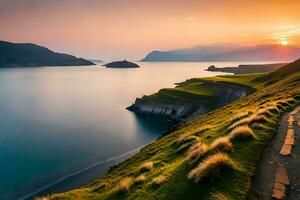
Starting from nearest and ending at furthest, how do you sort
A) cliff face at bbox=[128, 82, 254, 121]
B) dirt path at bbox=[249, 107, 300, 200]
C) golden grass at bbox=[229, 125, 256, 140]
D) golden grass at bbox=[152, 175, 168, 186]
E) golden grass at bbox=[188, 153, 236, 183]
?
dirt path at bbox=[249, 107, 300, 200] < golden grass at bbox=[188, 153, 236, 183] < golden grass at bbox=[152, 175, 168, 186] < golden grass at bbox=[229, 125, 256, 140] < cliff face at bbox=[128, 82, 254, 121]

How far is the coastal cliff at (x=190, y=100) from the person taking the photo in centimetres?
10638

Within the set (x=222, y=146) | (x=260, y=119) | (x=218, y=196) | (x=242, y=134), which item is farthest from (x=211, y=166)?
(x=260, y=119)

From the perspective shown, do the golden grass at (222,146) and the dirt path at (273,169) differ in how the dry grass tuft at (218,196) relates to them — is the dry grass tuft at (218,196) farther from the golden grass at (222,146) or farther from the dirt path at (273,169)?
the golden grass at (222,146)

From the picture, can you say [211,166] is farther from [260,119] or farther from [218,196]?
[260,119]

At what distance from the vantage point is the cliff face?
4178 inches

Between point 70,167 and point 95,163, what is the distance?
5061 millimetres

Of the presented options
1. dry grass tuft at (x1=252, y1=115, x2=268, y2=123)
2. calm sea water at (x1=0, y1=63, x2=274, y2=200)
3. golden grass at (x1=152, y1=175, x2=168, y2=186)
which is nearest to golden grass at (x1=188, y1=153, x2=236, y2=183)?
golden grass at (x1=152, y1=175, x2=168, y2=186)

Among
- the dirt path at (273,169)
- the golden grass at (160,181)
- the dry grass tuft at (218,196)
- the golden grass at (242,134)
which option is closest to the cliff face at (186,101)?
the golden grass at (242,134)

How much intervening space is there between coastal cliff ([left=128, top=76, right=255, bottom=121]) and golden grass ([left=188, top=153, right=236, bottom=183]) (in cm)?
8729

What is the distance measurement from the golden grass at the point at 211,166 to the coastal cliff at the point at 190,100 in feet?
286

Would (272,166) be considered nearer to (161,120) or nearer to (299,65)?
(161,120)

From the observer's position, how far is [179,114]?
107 m

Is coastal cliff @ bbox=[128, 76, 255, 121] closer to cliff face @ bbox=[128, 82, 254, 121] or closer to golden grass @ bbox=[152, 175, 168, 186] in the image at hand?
cliff face @ bbox=[128, 82, 254, 121]

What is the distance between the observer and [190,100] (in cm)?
11119
